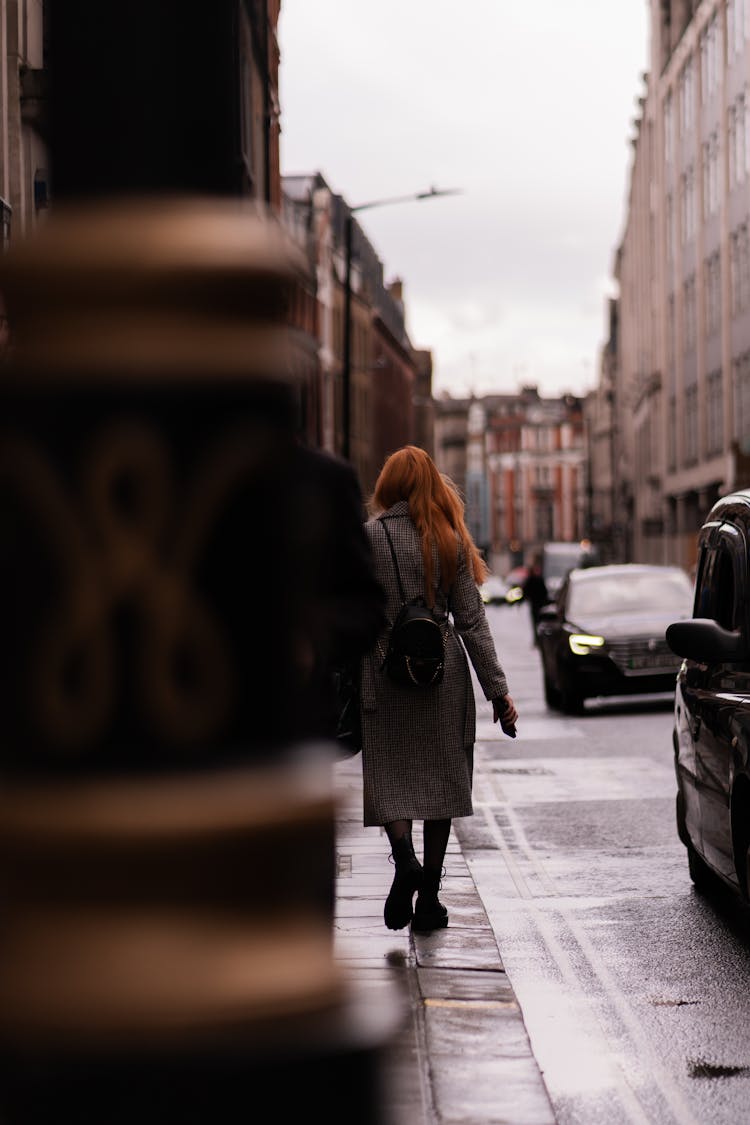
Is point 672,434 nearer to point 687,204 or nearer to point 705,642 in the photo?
point 687,204

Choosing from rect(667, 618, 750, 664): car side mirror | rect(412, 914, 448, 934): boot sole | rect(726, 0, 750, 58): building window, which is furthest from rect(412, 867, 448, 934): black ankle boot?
rect(726, 0, 750, 58): building window

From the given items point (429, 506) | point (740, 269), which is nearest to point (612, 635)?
point (429, 506)

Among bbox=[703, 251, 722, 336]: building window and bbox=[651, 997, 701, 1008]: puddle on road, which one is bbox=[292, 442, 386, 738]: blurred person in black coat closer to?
bbox=[651, 997, 701, 1008]: puddle on road

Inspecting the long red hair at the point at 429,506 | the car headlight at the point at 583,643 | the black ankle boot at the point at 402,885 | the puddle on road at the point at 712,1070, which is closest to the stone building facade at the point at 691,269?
the car headlight at the point at 583,643

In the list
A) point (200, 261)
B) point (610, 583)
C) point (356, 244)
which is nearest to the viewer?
point (200, 261)

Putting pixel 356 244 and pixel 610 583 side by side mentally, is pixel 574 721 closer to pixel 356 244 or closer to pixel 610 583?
pixel 610 583

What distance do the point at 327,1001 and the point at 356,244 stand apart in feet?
333

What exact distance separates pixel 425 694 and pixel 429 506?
73 cm

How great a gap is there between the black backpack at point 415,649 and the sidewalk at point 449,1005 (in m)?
0.99

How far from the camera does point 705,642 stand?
792 centimetres

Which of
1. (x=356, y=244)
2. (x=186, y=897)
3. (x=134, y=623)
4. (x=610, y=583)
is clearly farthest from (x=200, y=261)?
(x=356, y=244)

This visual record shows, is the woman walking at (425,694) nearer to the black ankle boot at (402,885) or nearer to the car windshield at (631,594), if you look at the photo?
the black ankle boot at (402,885)

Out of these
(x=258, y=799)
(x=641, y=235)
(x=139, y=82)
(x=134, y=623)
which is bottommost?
(x=258, y=799)

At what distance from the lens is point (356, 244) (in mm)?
102125
